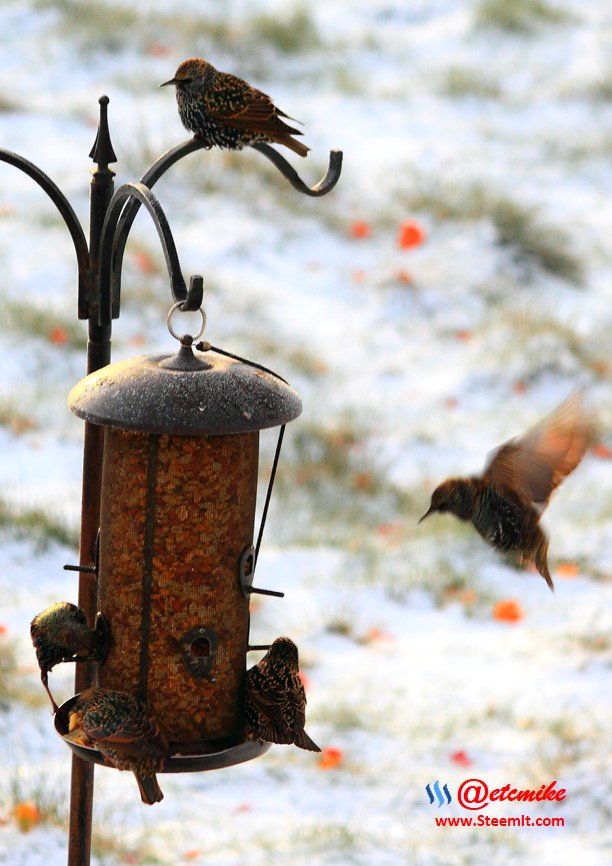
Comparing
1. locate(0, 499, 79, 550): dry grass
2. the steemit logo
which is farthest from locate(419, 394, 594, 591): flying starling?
locate(0, 499, 79, 550): dry grass

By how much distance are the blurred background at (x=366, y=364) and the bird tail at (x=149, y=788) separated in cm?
188

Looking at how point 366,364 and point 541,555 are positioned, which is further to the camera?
point 366,364

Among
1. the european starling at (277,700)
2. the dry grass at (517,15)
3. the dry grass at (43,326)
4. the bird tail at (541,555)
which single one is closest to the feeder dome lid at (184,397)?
the european starling at (277,700)

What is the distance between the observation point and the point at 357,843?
487cm

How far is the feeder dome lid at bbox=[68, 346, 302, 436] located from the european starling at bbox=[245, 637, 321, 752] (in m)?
0.65

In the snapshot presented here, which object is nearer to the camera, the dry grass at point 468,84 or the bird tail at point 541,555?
the bird tail at point 541,555

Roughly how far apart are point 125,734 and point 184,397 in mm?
764

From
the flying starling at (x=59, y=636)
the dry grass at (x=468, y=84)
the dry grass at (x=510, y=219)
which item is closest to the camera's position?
the flying starling at (x=59, y=636)

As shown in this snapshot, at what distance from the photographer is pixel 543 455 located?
3680 mm

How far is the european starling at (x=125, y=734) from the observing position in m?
2.84

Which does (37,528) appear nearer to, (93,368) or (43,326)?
(43,326)

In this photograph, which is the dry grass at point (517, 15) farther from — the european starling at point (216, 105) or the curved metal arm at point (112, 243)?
the curved metal arm at point (112, 243)

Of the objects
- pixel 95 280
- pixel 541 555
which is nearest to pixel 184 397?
pixel 95 280

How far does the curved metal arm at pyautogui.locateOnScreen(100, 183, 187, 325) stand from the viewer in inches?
105
